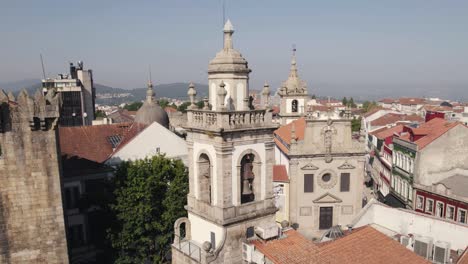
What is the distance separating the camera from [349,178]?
117 feet

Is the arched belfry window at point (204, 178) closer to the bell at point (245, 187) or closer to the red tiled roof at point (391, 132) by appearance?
the bell at point (245, 187)

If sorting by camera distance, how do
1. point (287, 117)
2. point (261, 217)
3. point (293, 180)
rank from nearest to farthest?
1. point (261, 217)
2. point (293, 180)
3. point (287, 117)

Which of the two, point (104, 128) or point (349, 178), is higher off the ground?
point (104, 128)

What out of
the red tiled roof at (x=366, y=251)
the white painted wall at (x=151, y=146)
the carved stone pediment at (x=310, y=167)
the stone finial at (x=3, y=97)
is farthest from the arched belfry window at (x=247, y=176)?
the carved stone pediment at (x=310, y=167)

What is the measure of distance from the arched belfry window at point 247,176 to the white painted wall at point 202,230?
213 cm

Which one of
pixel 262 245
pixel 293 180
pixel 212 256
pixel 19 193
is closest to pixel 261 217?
pixel 262 245

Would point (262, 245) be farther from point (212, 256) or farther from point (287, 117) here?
point (287, 117)

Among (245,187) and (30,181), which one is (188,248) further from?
(30,181)

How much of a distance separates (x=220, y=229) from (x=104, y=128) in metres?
22.7

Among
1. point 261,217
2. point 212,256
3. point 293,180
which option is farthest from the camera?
point 293,180

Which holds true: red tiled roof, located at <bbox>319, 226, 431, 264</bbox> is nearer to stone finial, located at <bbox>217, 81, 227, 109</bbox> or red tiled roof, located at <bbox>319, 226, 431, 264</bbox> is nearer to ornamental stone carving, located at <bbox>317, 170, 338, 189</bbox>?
stone finial, located at <bbox>217, 81, 227, 109</bbox>

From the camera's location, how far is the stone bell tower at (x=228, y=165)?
17156 millimetres

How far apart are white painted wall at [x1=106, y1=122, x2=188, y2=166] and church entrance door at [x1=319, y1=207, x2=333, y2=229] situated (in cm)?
1391

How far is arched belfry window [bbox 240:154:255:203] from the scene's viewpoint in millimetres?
18500
